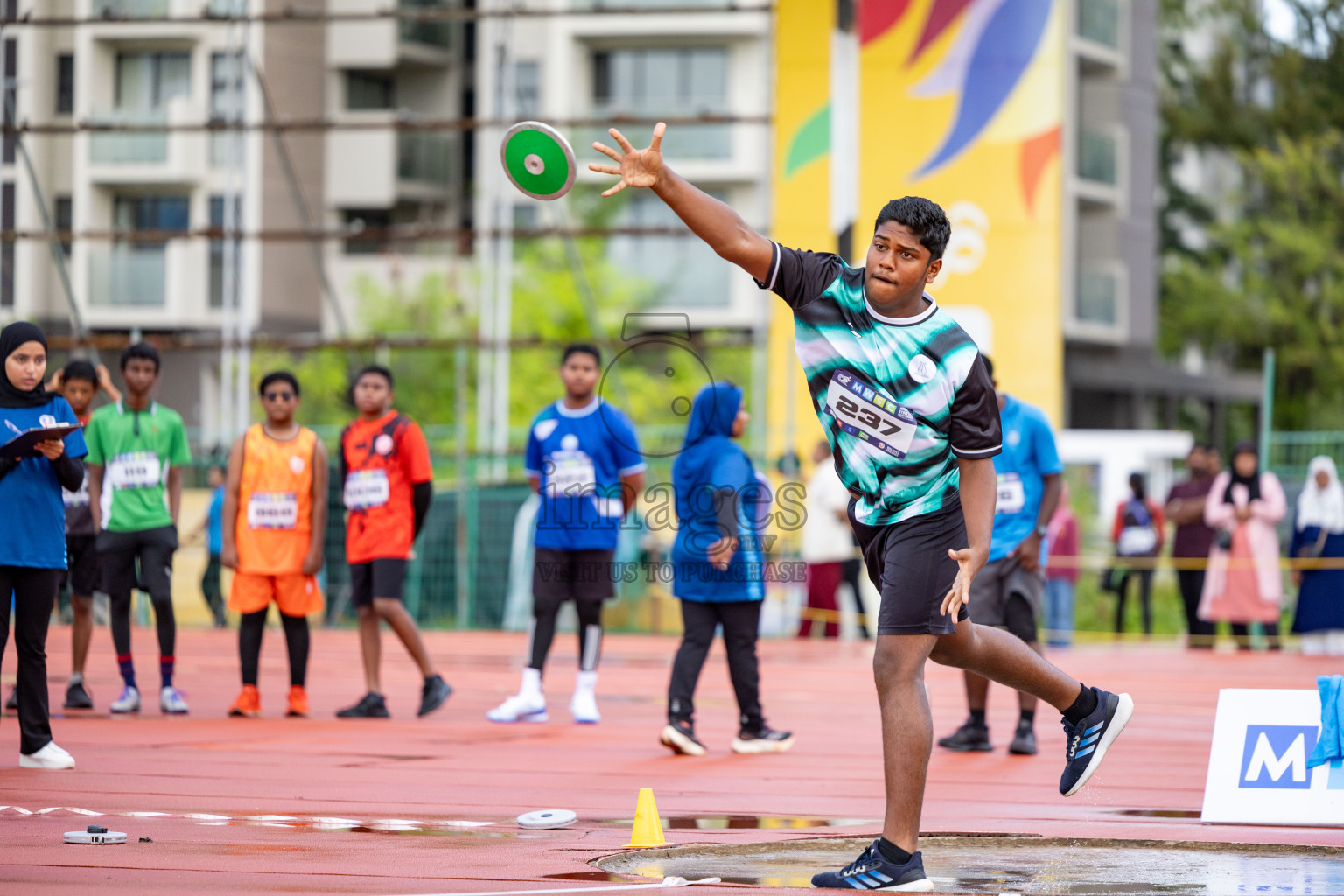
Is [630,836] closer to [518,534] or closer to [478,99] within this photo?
[518,534]

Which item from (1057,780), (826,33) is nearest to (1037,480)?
(1057,780)

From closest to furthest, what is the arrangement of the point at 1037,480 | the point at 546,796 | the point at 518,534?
the point at 546,796 < the point at 1037,480 < the point at 518,534

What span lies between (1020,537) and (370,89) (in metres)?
38.0

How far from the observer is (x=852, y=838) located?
5590mm

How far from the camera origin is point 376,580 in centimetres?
955


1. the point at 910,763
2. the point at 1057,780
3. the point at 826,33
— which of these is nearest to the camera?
the point at 910,763

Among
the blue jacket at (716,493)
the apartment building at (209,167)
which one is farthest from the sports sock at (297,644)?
the apartment building at (209,167)

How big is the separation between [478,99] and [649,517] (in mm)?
25251

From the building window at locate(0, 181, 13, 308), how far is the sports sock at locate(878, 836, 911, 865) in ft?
70.0

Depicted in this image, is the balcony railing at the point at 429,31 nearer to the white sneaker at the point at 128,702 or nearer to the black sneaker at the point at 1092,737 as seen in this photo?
the white sneaker at the point at 128,702

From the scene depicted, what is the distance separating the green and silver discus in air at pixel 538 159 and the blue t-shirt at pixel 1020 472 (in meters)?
3.27

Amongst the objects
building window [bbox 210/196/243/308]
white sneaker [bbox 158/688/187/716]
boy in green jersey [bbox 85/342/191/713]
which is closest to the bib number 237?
boy in green jersey [bbox 85/342/191/713]

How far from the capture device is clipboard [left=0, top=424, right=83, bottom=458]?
6980mm

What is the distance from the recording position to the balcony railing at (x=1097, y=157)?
39.3 m
